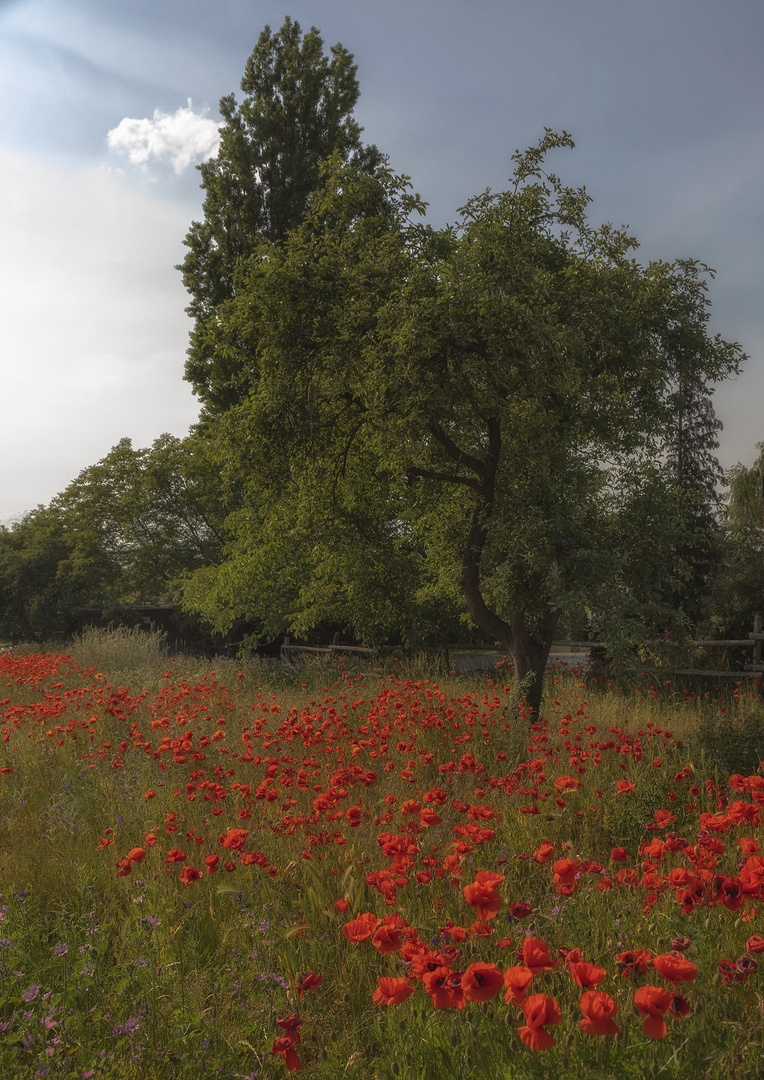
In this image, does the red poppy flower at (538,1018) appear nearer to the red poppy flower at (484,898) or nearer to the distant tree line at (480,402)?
the red poppy flower at (484,898)

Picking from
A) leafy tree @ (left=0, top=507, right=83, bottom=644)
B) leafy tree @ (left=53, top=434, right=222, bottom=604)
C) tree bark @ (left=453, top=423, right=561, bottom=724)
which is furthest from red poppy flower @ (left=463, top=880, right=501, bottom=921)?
leafy tree @ (left=0, top=507, right=83, bottom=644)

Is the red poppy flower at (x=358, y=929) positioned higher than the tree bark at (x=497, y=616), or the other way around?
the tree bark at (x=497, y=616)

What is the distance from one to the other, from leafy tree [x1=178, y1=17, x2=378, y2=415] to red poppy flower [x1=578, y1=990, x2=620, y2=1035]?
18.4 m

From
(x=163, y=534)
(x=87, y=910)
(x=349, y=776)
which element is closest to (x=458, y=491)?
(x=349, y=776)

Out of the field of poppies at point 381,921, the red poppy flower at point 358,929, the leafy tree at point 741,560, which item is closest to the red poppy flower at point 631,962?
the field of poppies at point 381,921

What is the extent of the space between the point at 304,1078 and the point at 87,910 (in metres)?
1.92

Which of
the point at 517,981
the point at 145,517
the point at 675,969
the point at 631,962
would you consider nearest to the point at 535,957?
the point at 517,981

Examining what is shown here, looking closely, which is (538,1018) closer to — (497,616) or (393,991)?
(393,991)

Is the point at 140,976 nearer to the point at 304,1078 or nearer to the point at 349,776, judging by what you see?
the point at 304,1078

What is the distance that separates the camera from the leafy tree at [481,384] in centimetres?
770

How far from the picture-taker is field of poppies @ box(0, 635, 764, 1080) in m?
2.00

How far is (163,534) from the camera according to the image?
2648cm

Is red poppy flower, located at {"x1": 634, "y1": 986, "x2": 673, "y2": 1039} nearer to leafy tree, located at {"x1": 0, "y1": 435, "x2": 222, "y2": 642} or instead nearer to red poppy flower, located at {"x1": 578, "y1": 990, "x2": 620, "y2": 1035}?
red poppy flower, located at {"x1": 578, "y1": 990, "x2": 620, "y2": 1035}

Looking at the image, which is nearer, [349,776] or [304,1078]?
[304,1078]
